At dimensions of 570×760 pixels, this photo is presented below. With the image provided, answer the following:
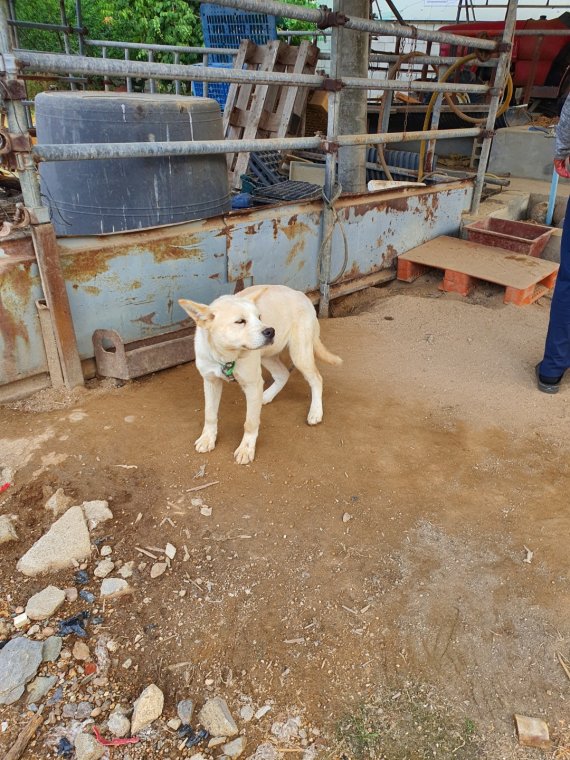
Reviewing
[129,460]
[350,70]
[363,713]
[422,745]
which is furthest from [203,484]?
[350,70]

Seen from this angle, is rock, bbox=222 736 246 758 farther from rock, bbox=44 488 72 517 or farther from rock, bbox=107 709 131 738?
rock, bbox=44 488 72 517

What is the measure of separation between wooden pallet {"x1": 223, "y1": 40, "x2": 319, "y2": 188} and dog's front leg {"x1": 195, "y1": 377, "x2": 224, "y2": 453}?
4772 millimetres

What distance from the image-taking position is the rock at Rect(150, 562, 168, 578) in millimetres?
2268

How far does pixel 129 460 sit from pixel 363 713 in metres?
1.63

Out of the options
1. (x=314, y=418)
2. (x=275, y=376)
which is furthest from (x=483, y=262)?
(x=314, y=418)

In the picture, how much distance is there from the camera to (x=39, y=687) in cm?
187

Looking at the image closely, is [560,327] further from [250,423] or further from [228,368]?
[228,368]

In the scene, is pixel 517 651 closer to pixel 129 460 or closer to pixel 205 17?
pixel 129 460

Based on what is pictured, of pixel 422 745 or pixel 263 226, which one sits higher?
pixel 263 226

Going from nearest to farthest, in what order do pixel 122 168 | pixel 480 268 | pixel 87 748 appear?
1. pixel 87 748
2. pixel 122 168
3. pixel 480 268

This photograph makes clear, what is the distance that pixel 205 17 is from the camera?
881 cm

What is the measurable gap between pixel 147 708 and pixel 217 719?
0.23 m

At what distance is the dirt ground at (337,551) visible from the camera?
186cm

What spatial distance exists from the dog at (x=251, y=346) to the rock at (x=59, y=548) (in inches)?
29.7
